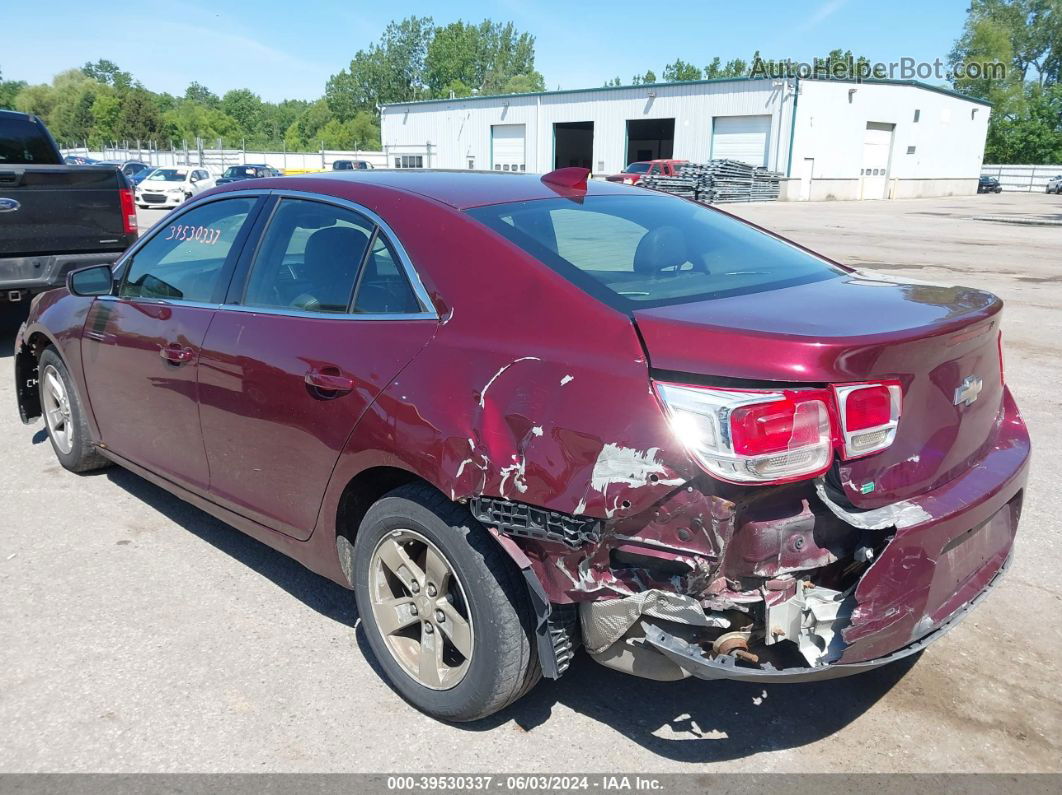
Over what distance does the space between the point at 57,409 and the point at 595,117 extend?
4752 centimetres

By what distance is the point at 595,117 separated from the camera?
49.2 meters

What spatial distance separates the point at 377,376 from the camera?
274 centimetres

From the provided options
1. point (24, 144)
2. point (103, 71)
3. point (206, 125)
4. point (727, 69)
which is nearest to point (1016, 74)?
point (727, 69)

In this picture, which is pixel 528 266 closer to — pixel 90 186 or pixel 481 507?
pixel 481 507

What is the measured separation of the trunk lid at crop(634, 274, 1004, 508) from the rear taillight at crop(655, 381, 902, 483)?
4 centimetres

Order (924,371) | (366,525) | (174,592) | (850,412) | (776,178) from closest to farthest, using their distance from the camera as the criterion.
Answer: (850,412)
(924,371)
(366,525)
(174,592)
(776,178)

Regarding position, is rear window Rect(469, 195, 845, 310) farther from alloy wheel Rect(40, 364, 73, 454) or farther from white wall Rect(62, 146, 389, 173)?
white wall Rect(62, 146, 389, 173)

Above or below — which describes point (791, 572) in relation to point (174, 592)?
above

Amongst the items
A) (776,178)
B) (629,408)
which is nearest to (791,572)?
(629,408)

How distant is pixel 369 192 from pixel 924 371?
1.96 meters

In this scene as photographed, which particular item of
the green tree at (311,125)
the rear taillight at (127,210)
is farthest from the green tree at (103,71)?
the rear taillight at (127,210)

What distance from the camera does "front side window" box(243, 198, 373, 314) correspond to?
3084 mm

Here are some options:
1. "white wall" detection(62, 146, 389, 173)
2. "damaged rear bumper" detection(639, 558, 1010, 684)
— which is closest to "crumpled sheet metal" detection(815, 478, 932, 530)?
"damaged rear bumper" detection(639, 558, 1010, 684)

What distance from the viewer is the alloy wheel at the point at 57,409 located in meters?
4.83
